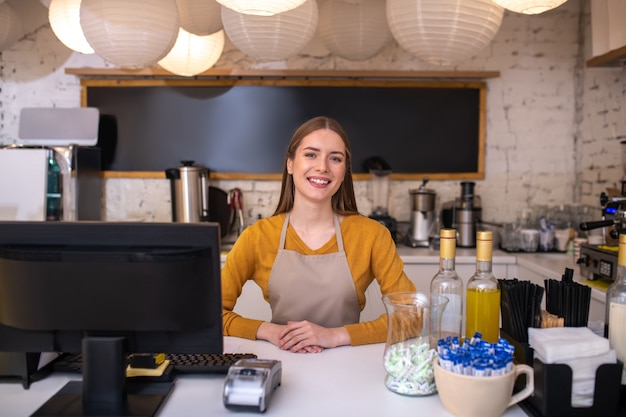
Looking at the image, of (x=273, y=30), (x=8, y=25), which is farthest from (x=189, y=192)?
(x=273, y=30)

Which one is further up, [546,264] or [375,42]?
[375,42]

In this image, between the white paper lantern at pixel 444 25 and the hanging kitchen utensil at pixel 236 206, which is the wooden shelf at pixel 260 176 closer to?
the hanging kitchen utensil at pixel 236 206

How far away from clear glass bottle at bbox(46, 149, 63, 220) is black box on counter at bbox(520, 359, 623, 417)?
3173 millimetres

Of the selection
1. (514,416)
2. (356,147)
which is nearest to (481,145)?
(356,147)

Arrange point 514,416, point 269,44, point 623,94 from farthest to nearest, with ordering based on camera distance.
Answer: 1. point 623,94
2. point 269,44
3. point 514,416

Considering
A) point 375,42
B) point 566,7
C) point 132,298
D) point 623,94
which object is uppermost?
point 566,7

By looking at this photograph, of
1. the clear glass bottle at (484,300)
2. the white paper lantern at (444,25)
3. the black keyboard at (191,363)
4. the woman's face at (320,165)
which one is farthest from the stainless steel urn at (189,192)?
the clear glass bottle at (484,300)

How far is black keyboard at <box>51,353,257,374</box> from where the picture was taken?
144cm

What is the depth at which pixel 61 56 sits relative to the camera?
3941 millimetres

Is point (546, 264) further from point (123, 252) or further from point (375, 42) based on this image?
point (123, 252)

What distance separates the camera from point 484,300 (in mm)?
1428

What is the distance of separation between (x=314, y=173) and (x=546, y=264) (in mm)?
1732

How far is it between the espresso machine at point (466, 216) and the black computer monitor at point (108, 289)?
2655 millimetres

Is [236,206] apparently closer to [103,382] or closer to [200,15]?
[200,15]
